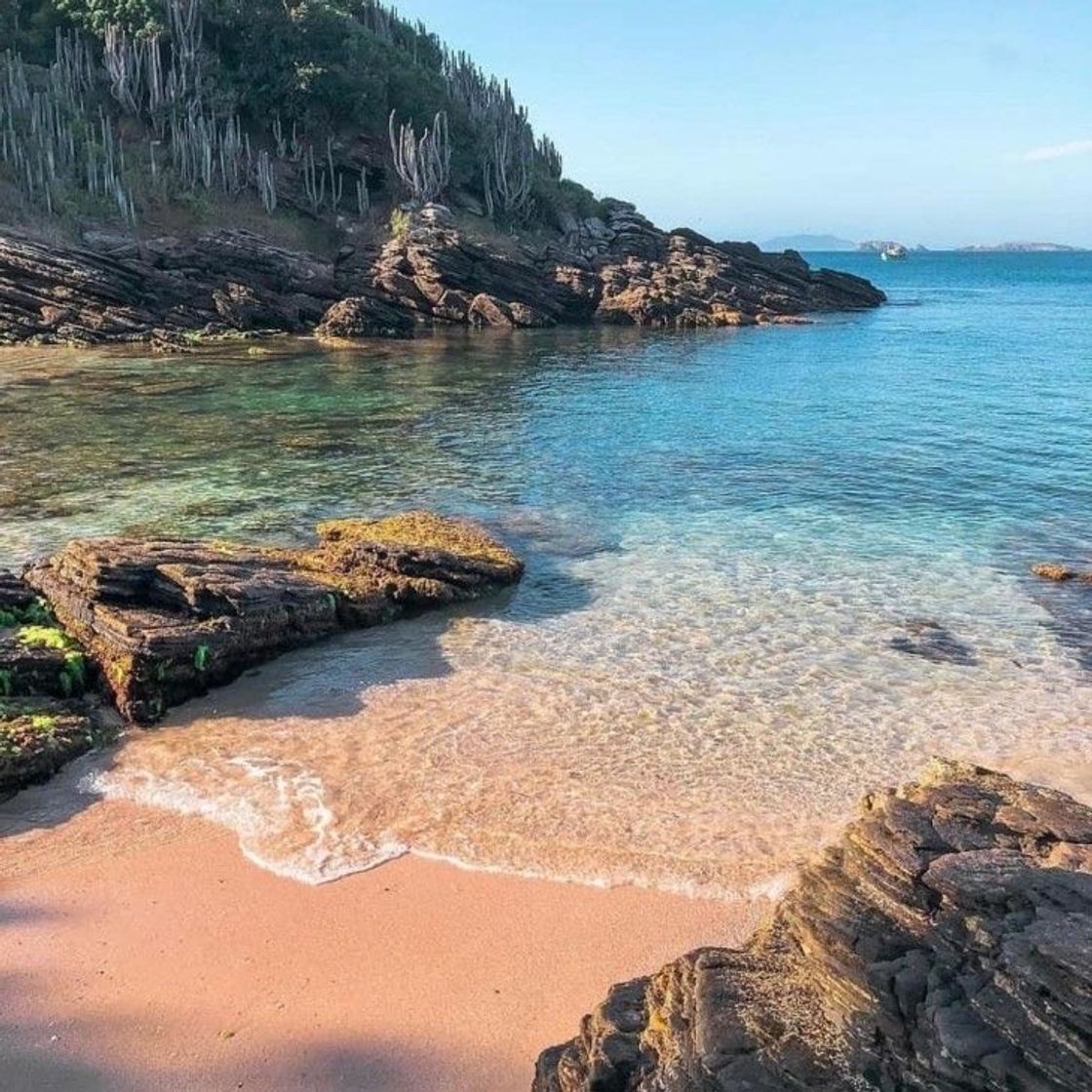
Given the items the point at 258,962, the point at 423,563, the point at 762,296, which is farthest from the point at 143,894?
the point at 762,296

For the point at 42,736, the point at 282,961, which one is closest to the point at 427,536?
the point at 42,736

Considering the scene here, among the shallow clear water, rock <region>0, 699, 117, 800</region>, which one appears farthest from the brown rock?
rock <region>0, 699, 117, 800</region>

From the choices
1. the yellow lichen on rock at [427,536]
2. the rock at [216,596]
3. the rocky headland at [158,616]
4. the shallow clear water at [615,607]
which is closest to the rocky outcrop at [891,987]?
the shallow clear water at [615,607]

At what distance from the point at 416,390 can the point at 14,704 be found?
25301 mm

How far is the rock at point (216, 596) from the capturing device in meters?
10.7

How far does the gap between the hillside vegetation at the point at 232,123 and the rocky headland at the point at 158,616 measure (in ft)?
157

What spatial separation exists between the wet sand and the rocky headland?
1.67m

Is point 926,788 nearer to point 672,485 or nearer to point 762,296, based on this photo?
point 672,485

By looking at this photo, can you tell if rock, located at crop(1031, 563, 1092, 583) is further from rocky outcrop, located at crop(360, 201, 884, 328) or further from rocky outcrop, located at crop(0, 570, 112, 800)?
rocky outcrop, located at crop(360, 201, 884, 328)

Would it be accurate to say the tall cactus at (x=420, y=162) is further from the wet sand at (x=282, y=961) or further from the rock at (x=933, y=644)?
the wet sand at (x=282, y=961)

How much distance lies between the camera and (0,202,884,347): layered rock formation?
151 ft

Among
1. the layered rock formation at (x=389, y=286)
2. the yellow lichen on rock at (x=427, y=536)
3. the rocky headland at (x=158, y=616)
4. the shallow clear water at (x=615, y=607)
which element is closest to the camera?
the shallow clear water at (x=615, y=607)

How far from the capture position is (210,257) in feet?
171

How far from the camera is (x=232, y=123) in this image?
62719 mm
